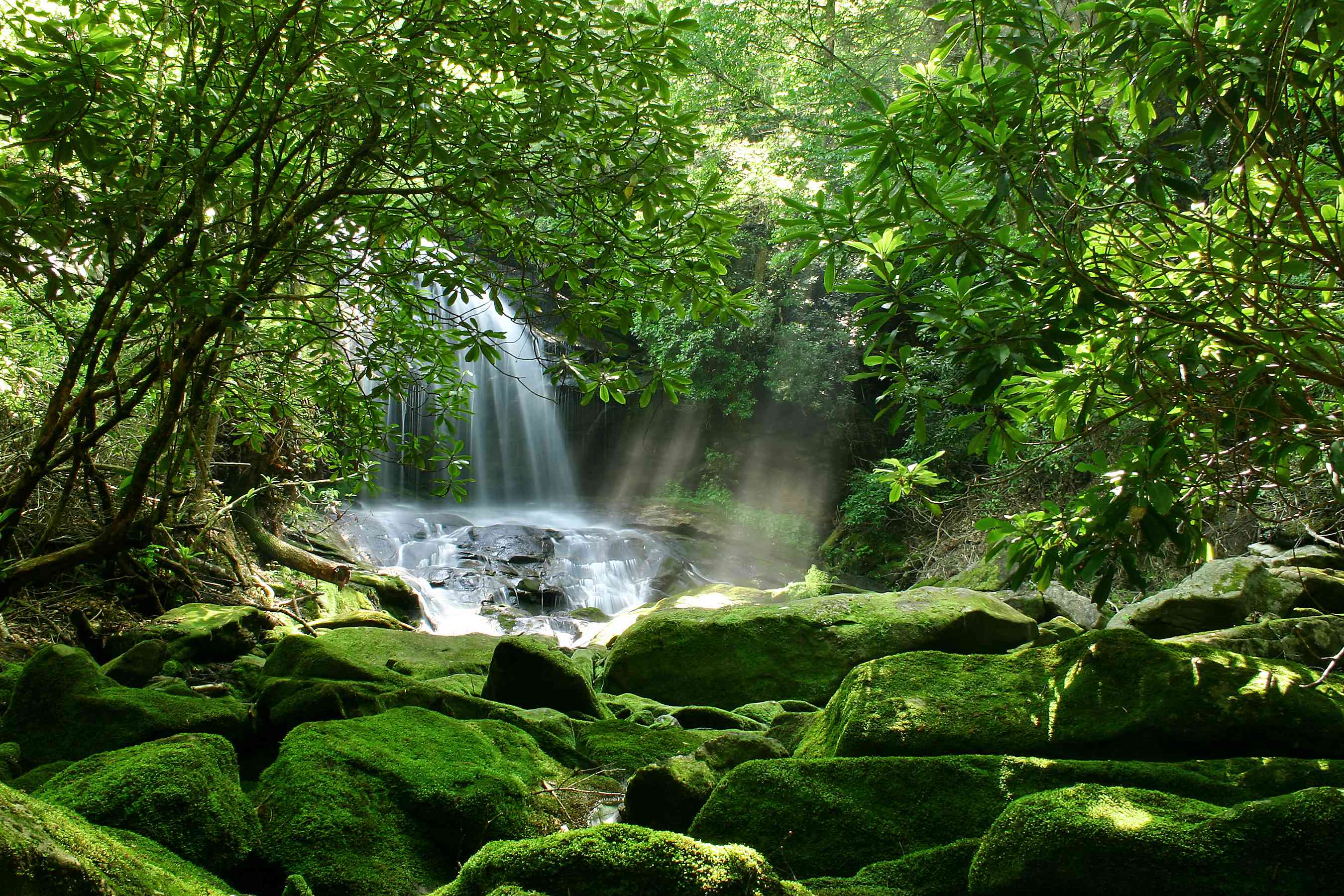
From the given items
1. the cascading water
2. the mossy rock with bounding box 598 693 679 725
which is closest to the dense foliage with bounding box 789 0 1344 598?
the cascading water

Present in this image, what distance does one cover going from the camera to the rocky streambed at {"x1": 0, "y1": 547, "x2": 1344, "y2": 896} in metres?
1.82

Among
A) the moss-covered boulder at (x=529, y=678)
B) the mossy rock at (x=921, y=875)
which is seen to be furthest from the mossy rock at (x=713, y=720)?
the mossy rock at (x=921, y=875)

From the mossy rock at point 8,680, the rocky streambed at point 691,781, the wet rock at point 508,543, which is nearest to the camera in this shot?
the rocky streambed at point 691,781

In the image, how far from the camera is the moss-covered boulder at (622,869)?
5.58 feet

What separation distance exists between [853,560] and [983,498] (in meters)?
3.45

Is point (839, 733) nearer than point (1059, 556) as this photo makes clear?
No

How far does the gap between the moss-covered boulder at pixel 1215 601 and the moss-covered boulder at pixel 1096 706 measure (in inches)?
130

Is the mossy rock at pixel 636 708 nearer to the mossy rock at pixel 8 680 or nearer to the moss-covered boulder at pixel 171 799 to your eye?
the moss-covered boulder at pixel 171 799

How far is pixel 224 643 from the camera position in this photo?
19.1ft

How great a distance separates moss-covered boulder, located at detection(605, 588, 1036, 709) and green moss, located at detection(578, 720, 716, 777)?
1.58m

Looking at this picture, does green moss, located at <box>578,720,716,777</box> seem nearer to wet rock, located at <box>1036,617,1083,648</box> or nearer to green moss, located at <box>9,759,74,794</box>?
green moss, located at <box>9,759,74,794</box>

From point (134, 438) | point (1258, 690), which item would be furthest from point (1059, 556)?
point (134, 438)

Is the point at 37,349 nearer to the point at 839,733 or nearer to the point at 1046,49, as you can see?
the point at 839,733

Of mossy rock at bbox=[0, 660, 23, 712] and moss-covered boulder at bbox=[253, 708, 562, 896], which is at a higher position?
moss-covered boulder at bbox=[253, 708, 562, 896]
